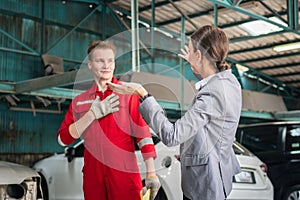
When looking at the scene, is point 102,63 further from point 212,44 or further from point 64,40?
point 64,40

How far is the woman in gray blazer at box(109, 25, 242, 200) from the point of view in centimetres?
196

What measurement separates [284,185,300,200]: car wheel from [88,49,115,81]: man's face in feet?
16.6

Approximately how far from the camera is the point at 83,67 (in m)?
2.55

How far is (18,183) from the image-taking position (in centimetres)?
489

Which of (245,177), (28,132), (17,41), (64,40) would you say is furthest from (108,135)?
(64,40)

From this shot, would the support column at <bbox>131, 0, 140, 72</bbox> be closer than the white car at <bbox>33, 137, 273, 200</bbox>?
Yes

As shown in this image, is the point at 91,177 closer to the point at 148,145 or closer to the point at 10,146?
the point at 148,145

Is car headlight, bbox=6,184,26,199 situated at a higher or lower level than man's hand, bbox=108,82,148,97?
lower

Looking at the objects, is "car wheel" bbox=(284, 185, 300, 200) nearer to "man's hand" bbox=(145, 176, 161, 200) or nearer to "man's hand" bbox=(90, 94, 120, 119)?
"man's hand" bbox=(145, 176, 161, 200)

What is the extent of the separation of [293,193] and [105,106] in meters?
5.13

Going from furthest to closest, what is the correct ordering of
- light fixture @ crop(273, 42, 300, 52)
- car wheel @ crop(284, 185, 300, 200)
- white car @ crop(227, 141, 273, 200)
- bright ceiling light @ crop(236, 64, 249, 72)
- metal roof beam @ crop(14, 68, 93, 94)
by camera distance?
bright ceiling light @ crop(236, 64, 249, 72) < light fixture @ crop(273, 42, 300, 52) < car wheel @ crop(284, 185, 300, 200) < metal roof beam @ crop(14, 68, 93, 94) < white car @ crop(227, 141, 273, 200)

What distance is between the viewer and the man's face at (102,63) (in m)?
2.49

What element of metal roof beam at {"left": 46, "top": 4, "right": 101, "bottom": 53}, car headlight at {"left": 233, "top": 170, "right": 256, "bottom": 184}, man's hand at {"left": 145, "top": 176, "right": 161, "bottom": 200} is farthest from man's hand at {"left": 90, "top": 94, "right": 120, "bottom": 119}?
metal roof beam at {"left": 46, "top": 4, "right": 101, "bottom": 53}

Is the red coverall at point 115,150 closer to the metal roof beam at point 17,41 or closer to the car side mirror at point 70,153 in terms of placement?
the car side mirror at point 70,153
